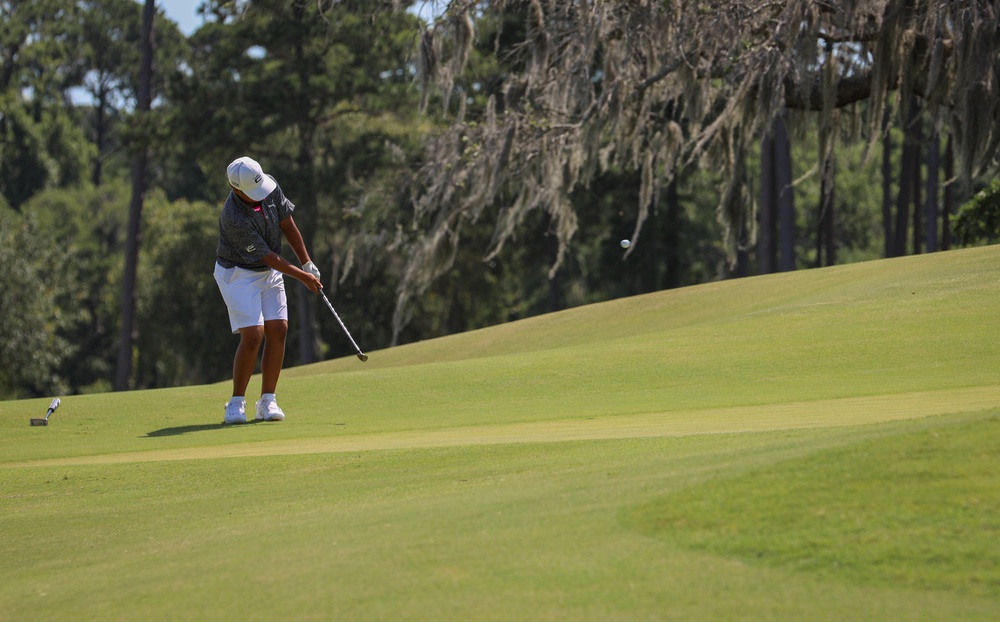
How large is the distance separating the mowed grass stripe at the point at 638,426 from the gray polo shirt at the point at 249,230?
183cm

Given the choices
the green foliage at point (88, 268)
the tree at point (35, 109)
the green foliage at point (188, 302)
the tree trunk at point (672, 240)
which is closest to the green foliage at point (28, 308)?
the green foliage at point (88, 268)

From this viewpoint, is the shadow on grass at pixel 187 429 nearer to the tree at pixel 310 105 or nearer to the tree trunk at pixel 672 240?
the tree at pixel 310 105

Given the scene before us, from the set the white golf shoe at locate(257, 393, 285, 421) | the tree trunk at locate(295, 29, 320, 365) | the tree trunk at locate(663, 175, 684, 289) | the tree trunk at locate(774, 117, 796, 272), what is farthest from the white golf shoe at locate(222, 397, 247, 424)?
the tree trunk at locate(663, 175, 684, 289)

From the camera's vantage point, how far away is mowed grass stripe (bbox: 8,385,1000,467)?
26.9ft

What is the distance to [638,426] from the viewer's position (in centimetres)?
910

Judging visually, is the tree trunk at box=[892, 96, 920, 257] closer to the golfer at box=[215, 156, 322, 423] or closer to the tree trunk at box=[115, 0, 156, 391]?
the tree trunk at box=[115, 0, 156, 391]

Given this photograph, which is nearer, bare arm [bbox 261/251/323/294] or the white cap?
the white cap

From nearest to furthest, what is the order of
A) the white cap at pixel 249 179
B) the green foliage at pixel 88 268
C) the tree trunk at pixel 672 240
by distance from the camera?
the white cap at pixel 249 179
the tree trunk at pixel 672 240
the green foliage at pixel 88 268

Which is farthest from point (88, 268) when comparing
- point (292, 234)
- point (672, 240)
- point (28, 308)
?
point (292, 234)

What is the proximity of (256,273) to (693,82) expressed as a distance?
12280mm

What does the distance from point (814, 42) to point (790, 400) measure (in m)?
10.1

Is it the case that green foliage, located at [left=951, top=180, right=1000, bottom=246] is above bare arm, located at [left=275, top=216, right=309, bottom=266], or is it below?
above

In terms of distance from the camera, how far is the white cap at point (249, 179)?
10586mm

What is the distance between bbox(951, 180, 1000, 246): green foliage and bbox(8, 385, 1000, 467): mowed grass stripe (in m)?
17.8
